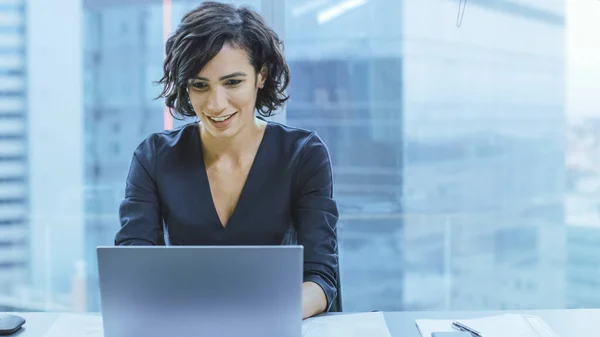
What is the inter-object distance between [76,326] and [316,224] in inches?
23.1

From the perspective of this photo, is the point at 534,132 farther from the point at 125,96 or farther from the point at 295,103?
the point at 125,96

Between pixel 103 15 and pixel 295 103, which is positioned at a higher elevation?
pixel 103 15

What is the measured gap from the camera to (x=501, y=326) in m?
1.28

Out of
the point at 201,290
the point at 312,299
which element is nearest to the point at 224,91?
the point at 312,299

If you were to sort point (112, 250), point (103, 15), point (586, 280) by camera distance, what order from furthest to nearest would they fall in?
point (586, 280) < point (103, 15) < point (112, 250)

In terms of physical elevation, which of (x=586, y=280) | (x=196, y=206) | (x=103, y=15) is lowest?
(x=586, y=280)

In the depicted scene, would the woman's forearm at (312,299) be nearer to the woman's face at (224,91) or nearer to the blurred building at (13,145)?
the woman's face at (224,91)

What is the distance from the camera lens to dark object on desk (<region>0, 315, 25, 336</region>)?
4.22ft

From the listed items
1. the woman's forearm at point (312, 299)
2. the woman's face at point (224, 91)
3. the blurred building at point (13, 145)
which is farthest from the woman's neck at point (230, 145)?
the blurred building at point (13, 145)

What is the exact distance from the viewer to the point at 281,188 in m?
1.65

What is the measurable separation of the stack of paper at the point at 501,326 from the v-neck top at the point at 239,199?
36 centimetres

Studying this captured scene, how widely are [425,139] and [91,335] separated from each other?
1771 millimetres

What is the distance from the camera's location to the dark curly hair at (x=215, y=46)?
60.2 inches

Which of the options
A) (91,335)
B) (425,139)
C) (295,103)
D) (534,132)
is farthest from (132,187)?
(534,132)
